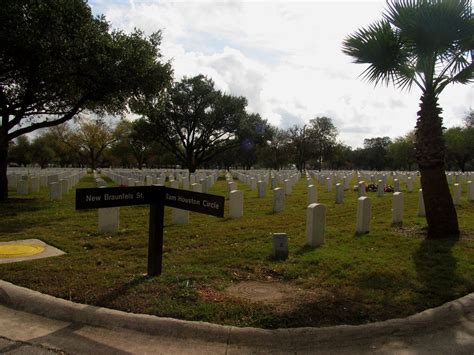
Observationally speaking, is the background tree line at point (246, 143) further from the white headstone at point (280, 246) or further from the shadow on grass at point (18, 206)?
the white headstone at point (280, 246)

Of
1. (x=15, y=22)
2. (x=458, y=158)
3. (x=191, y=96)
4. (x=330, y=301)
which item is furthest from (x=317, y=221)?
(x=458, y=158)

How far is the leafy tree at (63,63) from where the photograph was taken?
39.0ft

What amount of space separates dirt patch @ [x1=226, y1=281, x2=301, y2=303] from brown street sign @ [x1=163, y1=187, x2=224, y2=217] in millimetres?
965

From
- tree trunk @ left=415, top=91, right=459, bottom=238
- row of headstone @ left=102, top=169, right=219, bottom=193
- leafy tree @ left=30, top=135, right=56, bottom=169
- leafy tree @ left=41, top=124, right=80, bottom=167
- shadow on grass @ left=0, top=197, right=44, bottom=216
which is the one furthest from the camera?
leafy tree @ left=30, top=135, right=56, bottom=169

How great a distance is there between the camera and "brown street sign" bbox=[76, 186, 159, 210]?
507cm

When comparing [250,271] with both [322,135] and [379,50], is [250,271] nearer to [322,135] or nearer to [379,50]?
[379,50]

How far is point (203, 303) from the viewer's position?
4617 millimetres

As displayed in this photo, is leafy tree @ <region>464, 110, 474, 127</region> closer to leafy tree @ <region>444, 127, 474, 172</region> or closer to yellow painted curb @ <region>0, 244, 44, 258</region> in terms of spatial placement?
leafy tree @ <region>444, 127, 474, 172</region>

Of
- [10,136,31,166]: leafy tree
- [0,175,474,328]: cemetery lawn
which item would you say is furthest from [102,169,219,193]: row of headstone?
[10,136,31,166]: leafy tree

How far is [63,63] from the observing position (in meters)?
12.5

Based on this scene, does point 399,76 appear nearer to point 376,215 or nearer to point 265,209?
point 376,215

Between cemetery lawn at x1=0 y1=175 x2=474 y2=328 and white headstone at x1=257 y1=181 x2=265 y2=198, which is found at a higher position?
white headstone at x1=257 y1=181 x2=265 y2=198

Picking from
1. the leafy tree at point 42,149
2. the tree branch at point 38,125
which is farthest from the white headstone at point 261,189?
the leafy tree at point 42,149

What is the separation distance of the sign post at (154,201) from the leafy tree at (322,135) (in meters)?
48.1
